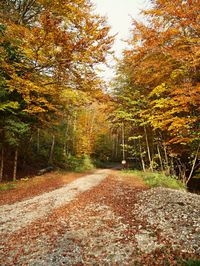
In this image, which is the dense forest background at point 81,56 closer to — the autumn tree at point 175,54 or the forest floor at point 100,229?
the autumn tree at point 175,54

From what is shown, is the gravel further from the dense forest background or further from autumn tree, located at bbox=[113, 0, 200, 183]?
autumn tree, located at bbox=[113, 0, 200, 183]

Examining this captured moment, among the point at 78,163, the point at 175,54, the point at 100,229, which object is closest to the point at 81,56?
the point at 175,54

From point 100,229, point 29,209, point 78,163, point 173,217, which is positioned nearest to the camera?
point 100,229

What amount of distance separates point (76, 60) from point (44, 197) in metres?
6.49

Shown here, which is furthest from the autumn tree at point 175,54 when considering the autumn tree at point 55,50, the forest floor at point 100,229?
the forest floor at point 100,229

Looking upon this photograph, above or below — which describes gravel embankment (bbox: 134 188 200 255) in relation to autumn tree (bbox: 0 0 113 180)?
below

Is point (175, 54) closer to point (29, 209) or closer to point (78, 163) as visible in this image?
point (29, 209)

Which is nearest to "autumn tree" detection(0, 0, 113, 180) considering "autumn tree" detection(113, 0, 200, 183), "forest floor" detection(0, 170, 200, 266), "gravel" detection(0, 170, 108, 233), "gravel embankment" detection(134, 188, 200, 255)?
"autumn tree" detection(113, 0, 200, 183)

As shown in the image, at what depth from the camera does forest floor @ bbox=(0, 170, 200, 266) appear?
4434 millimetres

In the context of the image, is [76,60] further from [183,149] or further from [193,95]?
[183,149]

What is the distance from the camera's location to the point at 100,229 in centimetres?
590

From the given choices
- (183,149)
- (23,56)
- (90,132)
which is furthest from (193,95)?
(90,132)

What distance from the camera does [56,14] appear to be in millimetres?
10695

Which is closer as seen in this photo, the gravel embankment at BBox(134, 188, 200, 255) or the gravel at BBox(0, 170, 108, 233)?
the gravel embankment at BBox(134, 188, 200, 255)
